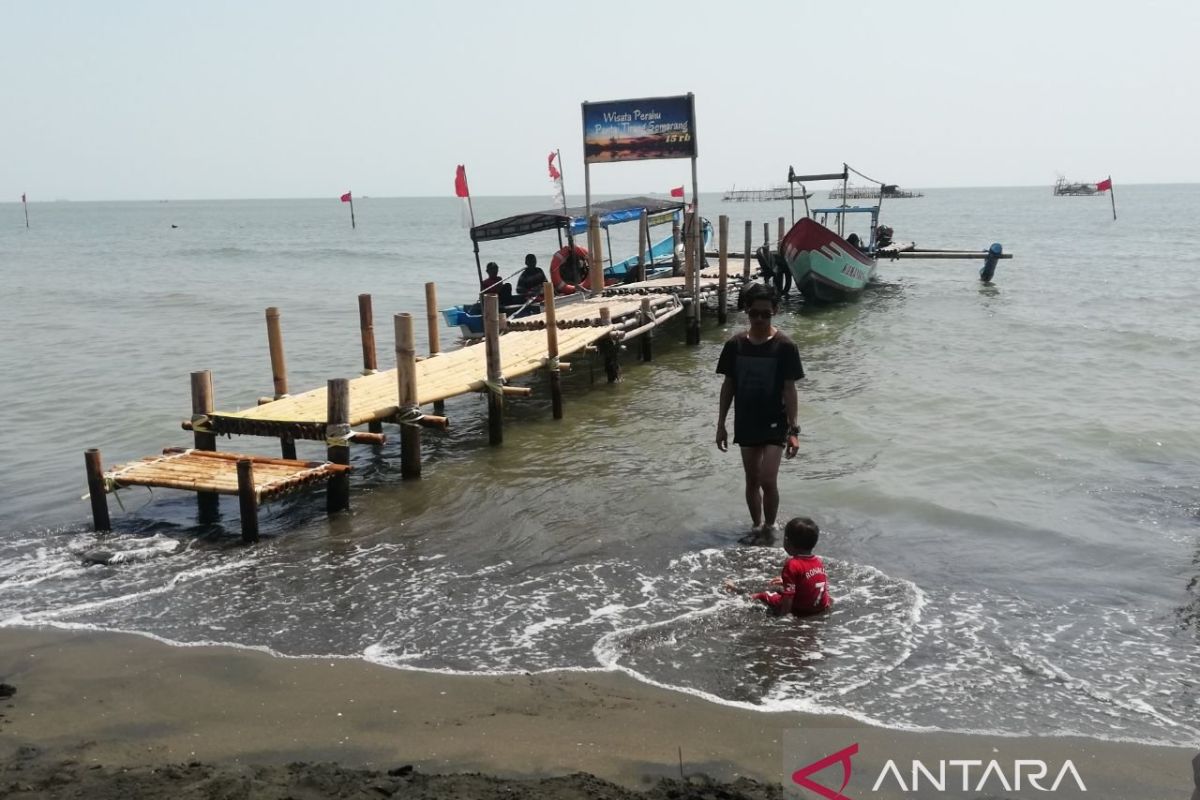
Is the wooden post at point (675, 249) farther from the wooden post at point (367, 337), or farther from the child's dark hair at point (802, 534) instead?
the child's dark hair at point (802, 534)

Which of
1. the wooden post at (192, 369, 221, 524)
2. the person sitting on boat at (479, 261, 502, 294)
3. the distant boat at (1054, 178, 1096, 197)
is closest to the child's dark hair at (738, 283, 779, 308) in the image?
the wooden post at (192, 369, 221, 524)

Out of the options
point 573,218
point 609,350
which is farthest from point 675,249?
point 609,350

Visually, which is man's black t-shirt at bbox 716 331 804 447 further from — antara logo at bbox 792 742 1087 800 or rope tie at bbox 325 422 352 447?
rope tie at bbox 325 422 352 447

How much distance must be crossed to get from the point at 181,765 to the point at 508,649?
2017 mm

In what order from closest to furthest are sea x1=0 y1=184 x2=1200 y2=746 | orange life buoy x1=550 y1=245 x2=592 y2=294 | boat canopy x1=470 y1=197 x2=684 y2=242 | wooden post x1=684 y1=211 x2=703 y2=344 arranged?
1. sea x1=0 y1=184 x2=1200 y2=746
2. boat canopy x1=470 y1=197 x2=684 y2=242
3. wooden post x1=684 y1=211 x2=703 y2=344
4. orange life buoy x1=550 y1=245 x2=592 y2=294

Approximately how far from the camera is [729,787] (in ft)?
13.6

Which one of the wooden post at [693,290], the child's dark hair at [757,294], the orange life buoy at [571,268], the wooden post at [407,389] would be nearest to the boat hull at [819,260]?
the wooden post at [693,290]

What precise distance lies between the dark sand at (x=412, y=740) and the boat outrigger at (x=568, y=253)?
1137 cm

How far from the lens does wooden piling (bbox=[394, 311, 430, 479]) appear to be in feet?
29.9

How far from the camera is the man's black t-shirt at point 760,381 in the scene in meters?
7.04

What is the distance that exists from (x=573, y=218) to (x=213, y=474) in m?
10.7

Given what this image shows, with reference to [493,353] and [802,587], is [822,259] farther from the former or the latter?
[802,587]

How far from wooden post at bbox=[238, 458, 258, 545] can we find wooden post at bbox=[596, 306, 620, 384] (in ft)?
22.9

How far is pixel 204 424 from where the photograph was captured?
28.8 ft
